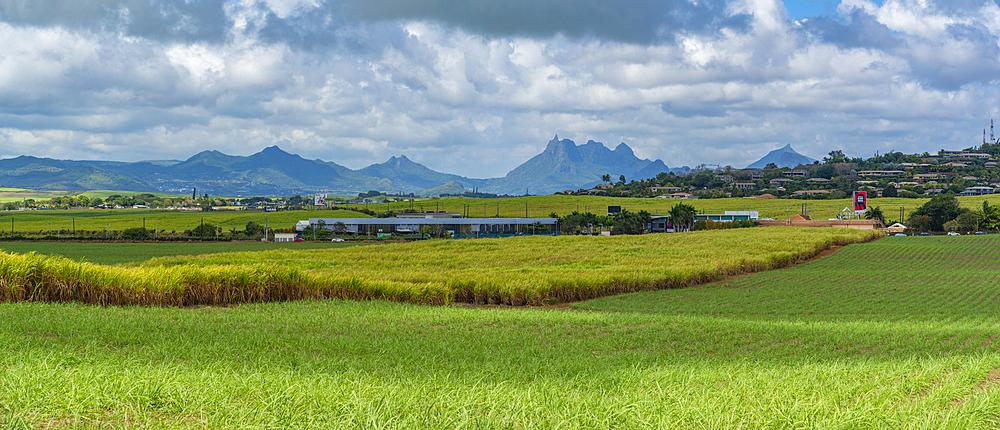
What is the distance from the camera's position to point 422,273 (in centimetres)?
3002

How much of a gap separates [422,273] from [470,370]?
21.2 meters

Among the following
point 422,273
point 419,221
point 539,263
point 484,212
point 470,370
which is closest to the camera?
point 470,370

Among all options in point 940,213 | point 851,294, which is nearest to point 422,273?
point 851,294

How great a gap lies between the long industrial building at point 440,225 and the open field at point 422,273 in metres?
63.2

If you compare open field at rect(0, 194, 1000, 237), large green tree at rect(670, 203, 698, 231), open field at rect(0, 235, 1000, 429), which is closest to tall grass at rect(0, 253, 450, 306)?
open field at rect(0, 235, 1000, 429)

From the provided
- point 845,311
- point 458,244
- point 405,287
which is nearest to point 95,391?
point 405,287

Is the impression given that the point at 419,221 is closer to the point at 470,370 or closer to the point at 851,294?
the point at 851,294

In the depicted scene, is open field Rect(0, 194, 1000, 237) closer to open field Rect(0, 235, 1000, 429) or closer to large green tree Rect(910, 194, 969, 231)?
large green tree Rect(910, 194, 969, 231)

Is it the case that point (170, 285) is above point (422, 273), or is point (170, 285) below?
above

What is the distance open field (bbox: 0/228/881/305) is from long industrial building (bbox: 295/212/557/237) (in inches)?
2489

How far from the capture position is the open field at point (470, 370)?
4.82 metres

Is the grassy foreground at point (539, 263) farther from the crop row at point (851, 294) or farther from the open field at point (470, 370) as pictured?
the open field at point (470, 370)

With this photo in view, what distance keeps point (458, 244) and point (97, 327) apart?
44625 millimetres

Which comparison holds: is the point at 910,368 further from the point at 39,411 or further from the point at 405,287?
the point at 405,287
